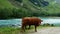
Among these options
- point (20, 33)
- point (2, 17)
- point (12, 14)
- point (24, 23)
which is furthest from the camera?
point (12, 14)

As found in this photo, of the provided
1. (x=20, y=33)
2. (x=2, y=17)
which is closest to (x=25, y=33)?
(x=20, y=33)

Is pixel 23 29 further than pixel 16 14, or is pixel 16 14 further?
pixel 16 14

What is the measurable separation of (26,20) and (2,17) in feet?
358

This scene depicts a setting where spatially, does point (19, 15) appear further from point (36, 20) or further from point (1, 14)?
point (36, 20)

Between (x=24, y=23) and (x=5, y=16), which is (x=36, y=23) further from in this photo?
(x=5, y=16)

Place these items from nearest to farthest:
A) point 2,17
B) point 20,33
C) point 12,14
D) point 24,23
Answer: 1. point 20,33
2. point 24,23
3. point 2,17
4. point 12,14

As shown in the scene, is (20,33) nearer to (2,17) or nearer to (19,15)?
(2,17)

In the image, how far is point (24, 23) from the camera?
2677cm

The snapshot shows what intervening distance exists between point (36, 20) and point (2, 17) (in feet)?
356

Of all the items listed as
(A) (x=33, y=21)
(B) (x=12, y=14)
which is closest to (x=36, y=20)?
(A) (x=33, y=21)

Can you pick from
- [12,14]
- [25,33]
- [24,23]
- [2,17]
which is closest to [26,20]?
[24,23]

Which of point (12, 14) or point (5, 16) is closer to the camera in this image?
point (5, 16)

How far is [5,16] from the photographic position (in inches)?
5364

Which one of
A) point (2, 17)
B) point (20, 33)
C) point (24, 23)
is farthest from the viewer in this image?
point (2, 17)
